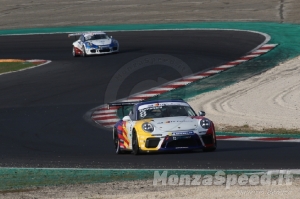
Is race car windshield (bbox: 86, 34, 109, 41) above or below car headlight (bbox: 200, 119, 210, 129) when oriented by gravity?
below

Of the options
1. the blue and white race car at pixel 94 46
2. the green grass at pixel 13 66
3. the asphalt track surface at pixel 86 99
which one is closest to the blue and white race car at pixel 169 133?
the asphalt track surface at pixel 86 99

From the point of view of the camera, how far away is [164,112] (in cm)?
1375

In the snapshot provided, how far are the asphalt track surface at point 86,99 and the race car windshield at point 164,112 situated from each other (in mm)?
846

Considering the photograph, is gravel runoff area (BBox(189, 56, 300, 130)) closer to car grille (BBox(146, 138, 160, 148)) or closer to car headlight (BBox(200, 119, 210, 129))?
car headlight (BBox(200, 119, 210, 129))

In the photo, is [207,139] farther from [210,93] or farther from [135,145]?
[210,93]

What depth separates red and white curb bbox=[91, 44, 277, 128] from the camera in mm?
19297

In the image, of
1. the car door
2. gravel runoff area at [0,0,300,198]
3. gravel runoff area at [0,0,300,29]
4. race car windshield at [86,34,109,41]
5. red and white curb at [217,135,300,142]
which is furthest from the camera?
gravel runoff area at [0,0,300,29]

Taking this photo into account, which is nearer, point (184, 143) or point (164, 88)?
point (184, 143)

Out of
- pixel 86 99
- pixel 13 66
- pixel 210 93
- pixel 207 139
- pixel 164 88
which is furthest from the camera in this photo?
pixel 13 66

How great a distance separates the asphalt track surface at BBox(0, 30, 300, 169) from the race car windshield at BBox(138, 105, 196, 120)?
2.78ft

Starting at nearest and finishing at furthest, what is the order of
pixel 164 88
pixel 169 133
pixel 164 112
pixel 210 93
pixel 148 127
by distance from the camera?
1. pixel 169 133
2. pixel 148 127
3. pixel 164 112
4. pixel 210 93
5. pixel 164 88

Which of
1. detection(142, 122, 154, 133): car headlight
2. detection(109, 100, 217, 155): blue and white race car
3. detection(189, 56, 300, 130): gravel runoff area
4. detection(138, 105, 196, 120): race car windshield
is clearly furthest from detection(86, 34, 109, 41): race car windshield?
detection(142, 122, 154, 133): car headlight

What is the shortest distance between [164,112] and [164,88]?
9222mm

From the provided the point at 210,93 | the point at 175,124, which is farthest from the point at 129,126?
the point at 210,93
